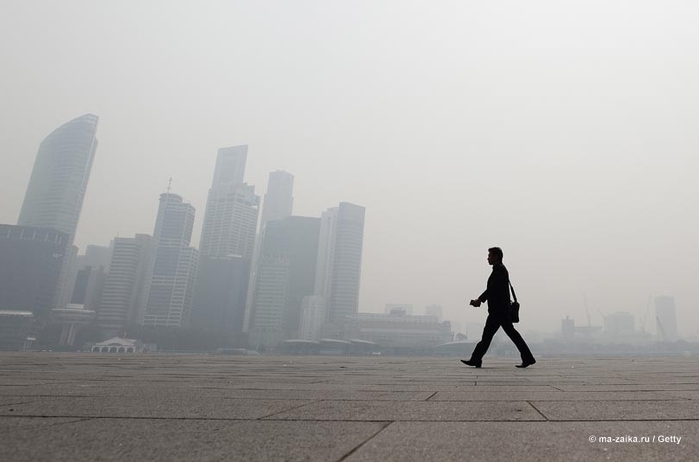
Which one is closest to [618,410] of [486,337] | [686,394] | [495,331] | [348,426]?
[686,394]

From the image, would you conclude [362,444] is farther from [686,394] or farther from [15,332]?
[15,332]

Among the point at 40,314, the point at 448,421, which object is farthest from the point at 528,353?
the point at 40,314

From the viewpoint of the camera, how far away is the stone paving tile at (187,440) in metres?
1.86

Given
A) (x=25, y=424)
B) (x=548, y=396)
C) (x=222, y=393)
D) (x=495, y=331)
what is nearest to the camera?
(x=25, y=424)

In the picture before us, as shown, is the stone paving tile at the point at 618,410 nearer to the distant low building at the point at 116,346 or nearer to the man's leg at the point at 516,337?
the man's leg at the point at 516,337

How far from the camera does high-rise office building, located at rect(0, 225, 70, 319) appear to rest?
158 metres

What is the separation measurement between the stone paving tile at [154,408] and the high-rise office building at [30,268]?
180m

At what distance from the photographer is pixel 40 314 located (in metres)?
157

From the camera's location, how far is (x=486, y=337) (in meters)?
8.91

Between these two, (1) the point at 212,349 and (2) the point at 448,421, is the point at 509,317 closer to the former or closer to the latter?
(2) the point at 448,421

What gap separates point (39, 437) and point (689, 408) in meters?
3.92

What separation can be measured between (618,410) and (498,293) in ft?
20.0

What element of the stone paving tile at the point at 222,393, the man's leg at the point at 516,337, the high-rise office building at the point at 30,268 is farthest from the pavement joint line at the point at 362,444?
the high-rise office building at the point at 30,268

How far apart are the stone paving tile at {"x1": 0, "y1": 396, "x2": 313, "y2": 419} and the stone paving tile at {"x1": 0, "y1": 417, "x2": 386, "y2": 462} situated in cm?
24
